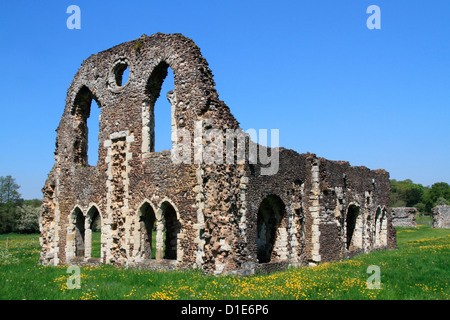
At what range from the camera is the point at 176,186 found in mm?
14258

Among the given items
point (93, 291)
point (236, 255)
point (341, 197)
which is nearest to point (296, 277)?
point (236, 255)

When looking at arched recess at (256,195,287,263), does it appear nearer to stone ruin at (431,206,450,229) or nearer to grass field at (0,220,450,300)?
grass field at (0,220,450,300)

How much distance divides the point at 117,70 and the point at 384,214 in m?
19.3

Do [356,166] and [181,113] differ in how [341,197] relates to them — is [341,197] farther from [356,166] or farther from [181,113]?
[181,113]

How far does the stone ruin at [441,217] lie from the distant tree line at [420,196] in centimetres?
5213

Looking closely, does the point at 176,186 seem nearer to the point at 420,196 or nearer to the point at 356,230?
the point at 356,230

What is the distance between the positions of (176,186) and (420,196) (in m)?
123

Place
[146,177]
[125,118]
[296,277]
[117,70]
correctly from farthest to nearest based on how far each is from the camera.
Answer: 1. [117,70]
2. [125,118]
3. [146,177]
4. [296,277]

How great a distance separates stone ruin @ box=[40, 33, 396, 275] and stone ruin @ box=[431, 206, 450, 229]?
29.5 meters

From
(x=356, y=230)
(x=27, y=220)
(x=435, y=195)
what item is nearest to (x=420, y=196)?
(x=435, y=195)

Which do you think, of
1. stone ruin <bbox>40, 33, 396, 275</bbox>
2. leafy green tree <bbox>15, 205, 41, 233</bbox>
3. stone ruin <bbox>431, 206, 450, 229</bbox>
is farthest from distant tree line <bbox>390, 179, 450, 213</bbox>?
stone ruin <bbox>40, 33, 396, 275</bbox>

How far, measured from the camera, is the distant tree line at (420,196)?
344 feet

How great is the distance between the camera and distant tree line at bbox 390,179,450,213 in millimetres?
104875
